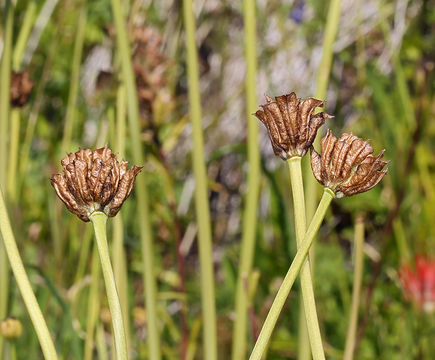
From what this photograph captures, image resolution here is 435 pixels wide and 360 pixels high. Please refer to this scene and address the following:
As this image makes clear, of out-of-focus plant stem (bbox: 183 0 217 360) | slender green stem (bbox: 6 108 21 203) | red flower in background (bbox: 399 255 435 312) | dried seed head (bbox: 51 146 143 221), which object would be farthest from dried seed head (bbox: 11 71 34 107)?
red flower in background (bbox: 399 255 435 312)

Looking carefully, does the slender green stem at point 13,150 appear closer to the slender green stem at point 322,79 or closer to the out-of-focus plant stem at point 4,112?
the out-of-focus plant stem at point 4,112

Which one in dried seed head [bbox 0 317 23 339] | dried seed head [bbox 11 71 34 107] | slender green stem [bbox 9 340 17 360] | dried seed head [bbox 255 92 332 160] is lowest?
slender green stem [bbox 9 340 17 360]

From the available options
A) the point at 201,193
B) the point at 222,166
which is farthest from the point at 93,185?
the point at 222,166

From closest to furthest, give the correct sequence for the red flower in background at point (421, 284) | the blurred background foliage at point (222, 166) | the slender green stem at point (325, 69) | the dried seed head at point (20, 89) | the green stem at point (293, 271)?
the green stem at point (293, 271), the slender green stem at point (325, 69), the dried seed head at point (20, 89), the blurred background foliage at point (222, 166), the red flower in background at point (421, 284)

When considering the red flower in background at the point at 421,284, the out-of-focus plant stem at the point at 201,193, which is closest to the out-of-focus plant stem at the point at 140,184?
the out-of-focus plant stem at the point at 201,193

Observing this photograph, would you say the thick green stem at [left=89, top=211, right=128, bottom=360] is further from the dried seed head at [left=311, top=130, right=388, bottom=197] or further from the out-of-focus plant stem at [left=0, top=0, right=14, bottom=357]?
the out-of-focus plant stem at [left=0, top=0, right=14, bottom=357]
